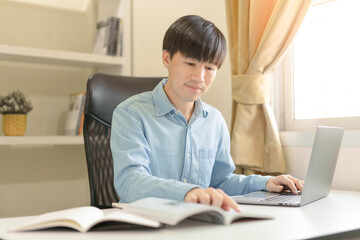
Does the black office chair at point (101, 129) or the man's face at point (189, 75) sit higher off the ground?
the man's face at point (189, 75)

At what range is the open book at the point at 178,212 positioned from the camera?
783mm

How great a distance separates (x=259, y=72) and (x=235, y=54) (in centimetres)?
18

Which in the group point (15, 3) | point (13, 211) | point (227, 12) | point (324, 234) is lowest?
point (13, 211)

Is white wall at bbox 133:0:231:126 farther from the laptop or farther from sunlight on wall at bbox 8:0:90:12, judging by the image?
the laptop

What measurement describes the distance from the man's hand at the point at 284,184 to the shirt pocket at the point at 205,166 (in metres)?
0.20

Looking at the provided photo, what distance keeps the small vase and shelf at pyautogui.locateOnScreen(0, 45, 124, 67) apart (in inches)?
12.6

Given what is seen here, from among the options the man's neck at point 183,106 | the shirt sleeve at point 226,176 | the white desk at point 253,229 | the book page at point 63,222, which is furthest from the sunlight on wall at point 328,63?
the book page at point 63,222

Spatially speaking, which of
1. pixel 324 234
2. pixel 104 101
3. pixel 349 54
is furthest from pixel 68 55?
pixel 324 234

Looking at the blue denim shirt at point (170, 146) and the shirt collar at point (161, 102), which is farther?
the shirt collar at point (161, 102)

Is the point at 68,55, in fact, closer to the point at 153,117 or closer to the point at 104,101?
the point at 104,101

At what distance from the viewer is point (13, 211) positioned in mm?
2664

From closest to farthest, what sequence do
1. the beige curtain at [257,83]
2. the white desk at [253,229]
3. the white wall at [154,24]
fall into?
the white desk at [253,229] → the beige curtain at [257,83] → the white wall at [154,24]

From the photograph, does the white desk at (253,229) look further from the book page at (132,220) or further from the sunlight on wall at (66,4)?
the sunlight on wall at (66,4)

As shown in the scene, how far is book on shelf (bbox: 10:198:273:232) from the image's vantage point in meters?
0.79
